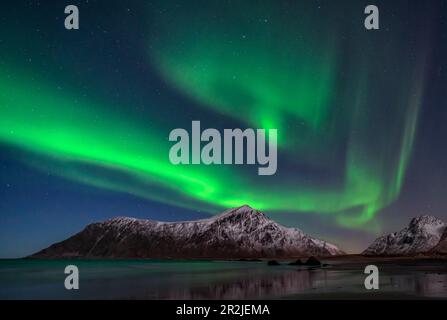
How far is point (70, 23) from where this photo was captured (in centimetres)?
3120
